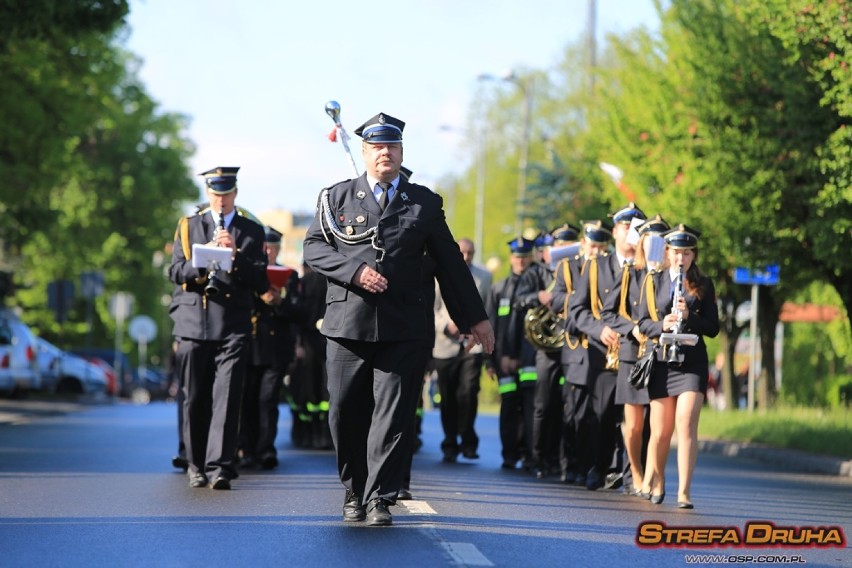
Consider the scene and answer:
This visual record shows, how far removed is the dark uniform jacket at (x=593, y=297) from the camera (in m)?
14.2

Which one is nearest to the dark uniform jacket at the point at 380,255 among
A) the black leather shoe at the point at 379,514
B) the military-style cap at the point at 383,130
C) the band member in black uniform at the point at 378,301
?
the band member in black uniform at the point at 378,301

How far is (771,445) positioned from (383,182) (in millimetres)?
12848

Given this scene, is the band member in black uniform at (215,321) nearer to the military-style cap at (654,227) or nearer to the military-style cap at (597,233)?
the military-style cap at (654,227)

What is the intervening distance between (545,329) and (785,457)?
5.17m

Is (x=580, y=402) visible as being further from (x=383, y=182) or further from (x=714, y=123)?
(x=714, y=123)

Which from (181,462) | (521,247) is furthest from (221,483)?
(521,247)

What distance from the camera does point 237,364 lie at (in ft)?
42.9

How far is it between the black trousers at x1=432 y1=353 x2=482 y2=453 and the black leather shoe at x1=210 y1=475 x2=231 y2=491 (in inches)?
201

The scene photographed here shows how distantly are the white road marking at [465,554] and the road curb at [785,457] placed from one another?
9693mm

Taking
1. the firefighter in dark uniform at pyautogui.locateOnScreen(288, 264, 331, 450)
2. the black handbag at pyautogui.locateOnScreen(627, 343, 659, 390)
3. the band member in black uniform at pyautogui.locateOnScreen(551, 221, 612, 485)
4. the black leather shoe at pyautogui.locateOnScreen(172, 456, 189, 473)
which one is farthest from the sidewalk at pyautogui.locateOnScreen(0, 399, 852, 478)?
A: the black leather shoe at pyautogui.locateOnScreen(172, 456, 189, 473)

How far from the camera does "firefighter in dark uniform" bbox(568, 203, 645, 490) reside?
14.2m

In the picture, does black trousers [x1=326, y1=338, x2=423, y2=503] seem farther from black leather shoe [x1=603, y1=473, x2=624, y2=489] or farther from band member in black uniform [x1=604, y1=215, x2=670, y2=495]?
black leather shoe [x1=603, y1=473, x2=624, y2=489]

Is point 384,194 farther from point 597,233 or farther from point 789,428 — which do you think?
point 789,428

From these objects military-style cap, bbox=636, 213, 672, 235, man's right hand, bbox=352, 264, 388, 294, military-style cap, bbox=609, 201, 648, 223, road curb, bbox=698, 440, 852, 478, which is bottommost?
road curb, bbox=698, 440, 852, 478
